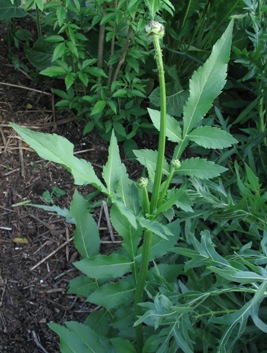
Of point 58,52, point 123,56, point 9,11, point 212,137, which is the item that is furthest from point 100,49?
point 212,137

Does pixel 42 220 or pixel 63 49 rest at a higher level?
pixel 63 49

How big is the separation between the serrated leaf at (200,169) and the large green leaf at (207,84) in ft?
0.22

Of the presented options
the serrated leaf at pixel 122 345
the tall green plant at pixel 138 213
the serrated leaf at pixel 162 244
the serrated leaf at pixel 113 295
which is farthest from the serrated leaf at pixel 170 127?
the serrated leaf at pixel 122 345

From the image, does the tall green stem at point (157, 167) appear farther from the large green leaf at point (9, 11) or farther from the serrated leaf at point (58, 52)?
the large green leaf at point (9, 11)

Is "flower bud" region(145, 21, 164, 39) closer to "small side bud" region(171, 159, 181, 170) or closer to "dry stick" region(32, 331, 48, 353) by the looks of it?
Answer: "small side bud" region(171, 159, 181, 170)

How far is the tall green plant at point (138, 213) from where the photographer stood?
111 cm

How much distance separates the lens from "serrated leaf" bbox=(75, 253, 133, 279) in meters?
1.48

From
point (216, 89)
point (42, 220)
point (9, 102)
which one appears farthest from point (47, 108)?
point (216, 89)

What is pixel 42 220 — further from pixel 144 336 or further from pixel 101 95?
pixel 144 336

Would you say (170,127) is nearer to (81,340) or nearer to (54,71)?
(81,340)

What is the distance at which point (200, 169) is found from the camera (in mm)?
1253

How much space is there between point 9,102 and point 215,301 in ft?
4.07

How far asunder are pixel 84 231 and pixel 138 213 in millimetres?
432

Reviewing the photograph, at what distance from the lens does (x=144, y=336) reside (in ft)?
5.28
